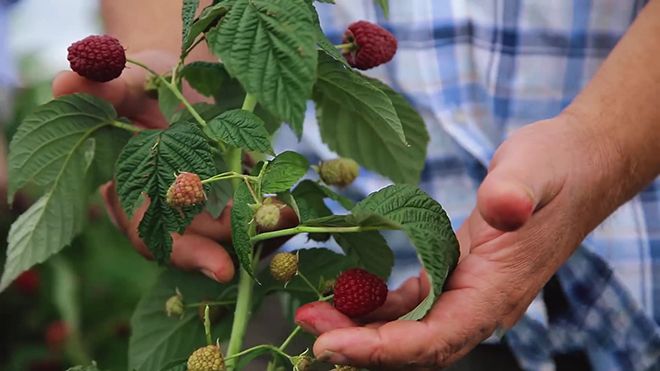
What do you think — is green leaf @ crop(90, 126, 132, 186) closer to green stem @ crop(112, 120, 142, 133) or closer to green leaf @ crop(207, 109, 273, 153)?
green stem @ crop(112, 120, 142, 133)

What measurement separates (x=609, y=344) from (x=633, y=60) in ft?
1.02

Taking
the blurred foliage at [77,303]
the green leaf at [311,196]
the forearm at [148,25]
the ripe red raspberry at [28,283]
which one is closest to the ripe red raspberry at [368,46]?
the green leaf at [311,196]

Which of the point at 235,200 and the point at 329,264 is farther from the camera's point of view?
the point at 329,264

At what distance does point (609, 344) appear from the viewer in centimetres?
110

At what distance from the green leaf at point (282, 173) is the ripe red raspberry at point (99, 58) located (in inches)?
6.4

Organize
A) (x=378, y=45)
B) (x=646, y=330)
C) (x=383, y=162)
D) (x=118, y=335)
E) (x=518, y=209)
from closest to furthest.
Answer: (x=518, y=209), (x=378, y=45), (x=383, y=162), (x=646, y=330), (x=118, y=335)

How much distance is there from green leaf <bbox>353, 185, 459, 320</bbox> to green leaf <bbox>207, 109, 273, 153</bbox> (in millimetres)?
83

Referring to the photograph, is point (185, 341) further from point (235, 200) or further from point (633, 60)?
point (633, 60)

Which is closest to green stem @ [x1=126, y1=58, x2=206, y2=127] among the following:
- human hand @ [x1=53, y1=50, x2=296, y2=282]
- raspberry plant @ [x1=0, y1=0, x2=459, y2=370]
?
raspberry plant @ [x1=0, y1=0, x2=459, y2=370]

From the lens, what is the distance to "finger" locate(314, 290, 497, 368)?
0.73 m

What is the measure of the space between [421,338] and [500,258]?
11 cm

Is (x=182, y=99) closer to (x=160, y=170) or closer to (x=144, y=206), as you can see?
(x=160, y=170)

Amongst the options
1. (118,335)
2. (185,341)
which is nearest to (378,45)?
(185,341)

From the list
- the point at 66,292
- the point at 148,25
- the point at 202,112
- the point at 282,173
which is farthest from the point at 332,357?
the point at 66,292
